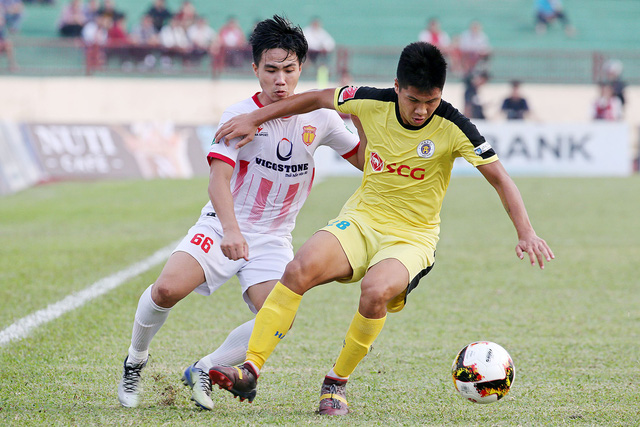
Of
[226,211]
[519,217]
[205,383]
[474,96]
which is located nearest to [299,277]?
[226,211]

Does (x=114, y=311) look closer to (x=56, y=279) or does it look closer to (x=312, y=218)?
(x=56, y=279)

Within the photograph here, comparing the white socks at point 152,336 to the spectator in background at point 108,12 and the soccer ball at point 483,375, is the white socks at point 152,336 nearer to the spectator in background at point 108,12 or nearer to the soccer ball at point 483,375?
the soccer ball at point 483,375

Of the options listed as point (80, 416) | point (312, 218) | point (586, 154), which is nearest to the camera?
point (80, 416)

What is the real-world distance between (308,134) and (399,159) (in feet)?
1.63

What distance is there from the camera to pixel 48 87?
21.3m

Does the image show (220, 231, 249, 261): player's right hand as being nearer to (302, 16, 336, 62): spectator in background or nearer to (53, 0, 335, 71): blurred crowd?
(53, 0, 335, 71): blurred crowd

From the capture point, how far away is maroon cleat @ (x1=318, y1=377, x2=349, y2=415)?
12.3ft

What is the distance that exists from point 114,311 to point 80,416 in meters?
2.43

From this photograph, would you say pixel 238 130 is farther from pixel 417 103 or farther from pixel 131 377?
pixel 131 377

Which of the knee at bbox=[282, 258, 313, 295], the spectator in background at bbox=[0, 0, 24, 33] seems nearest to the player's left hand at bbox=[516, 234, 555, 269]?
the knee at bbox=[282, 258, 313, 295]

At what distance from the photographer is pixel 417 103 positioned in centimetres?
387

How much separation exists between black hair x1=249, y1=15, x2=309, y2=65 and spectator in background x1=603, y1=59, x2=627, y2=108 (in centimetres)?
1742

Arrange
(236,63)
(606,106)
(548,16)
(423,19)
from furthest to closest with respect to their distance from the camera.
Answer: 1. (423,19)
2. (548,16)
3. (236,63)
4. (606,106)

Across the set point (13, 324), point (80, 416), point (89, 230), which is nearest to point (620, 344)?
point (80, 416)
